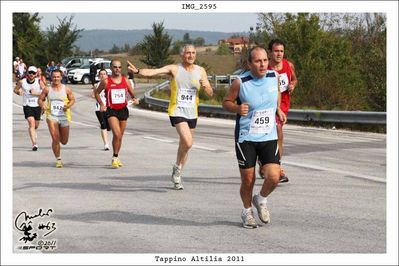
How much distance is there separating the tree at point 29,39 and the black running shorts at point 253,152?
5064 cm

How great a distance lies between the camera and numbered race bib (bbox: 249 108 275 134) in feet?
28.5

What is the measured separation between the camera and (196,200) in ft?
35.0

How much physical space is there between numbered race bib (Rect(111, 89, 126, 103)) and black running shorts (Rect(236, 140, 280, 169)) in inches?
235

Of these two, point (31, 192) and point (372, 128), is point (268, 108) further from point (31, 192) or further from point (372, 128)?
point (372, 128)

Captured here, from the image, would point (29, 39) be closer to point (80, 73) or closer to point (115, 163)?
point (80, 73)

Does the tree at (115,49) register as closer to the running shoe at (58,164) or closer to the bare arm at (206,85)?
the running shoe at (58,164)

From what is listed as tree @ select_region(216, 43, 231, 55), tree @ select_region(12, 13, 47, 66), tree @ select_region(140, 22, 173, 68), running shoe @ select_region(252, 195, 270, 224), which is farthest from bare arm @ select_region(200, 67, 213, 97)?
tree @ select_region(12, 13, 47, 66)

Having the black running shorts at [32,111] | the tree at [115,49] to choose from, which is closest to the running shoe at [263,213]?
the black running shorts at [32,111]

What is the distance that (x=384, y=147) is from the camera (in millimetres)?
17375

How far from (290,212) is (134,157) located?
686cm

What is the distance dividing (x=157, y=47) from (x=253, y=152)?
3903cm

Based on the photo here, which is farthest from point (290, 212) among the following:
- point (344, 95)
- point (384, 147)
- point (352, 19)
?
point (352, 19)

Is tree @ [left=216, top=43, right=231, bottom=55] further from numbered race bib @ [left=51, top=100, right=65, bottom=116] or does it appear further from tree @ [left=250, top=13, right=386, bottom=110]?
numbered race bib @ [left=51, top=100, right=65, bottom=116]

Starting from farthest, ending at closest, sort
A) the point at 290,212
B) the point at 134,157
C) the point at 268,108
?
1. the point at 134,157
2. the point at 290,212
3. the point at 268,108
